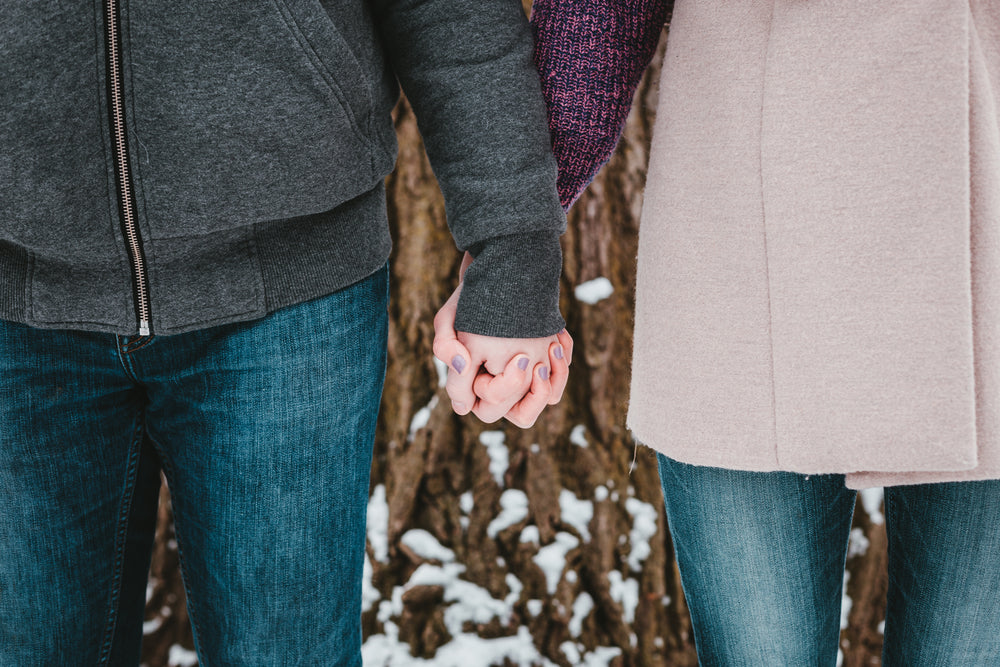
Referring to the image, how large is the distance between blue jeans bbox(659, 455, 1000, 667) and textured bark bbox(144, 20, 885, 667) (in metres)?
1.00

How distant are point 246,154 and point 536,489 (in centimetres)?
139

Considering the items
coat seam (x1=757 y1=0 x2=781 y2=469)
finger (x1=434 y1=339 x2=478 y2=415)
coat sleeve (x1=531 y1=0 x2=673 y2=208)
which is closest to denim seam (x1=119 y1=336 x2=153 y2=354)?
finger (x1=434 y1=339 x2=478 y2=415)

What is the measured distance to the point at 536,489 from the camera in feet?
7.11

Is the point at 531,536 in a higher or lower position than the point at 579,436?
lower

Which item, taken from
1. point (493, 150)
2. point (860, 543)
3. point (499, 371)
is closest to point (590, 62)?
point (493, 150)

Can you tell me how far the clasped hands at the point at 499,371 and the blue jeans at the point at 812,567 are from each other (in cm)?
20

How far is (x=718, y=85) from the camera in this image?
3.26ft

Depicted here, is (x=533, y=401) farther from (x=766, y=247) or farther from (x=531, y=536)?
(x=531, y=536)

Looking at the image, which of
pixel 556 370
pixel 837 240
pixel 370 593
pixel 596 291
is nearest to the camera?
pixel 837 240

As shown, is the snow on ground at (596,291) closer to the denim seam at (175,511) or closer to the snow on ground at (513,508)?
the snow on ground at (513,508)

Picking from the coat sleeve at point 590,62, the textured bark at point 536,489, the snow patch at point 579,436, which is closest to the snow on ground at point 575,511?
the textured bark at point 536,489

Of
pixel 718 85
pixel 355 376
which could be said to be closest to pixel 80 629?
pixel 355 376

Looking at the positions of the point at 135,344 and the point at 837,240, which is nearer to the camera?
the point at 837,240

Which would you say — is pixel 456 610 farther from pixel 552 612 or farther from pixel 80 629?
pixel 80 629
